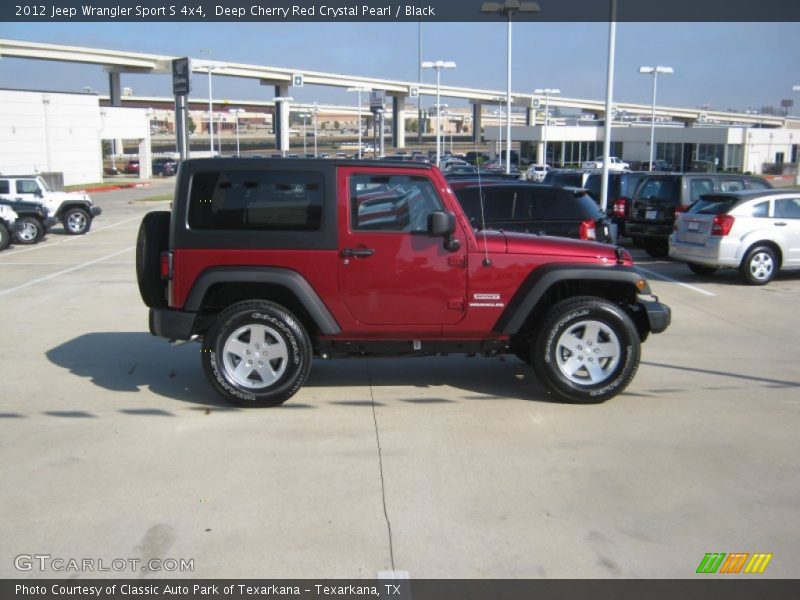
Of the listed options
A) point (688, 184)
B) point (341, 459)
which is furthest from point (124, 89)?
point (341, 459)

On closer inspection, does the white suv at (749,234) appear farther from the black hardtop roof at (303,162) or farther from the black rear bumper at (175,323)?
the black rear bumper at (175,323)

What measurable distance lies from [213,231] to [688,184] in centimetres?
1261

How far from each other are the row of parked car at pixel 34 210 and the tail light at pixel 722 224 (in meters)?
15.7

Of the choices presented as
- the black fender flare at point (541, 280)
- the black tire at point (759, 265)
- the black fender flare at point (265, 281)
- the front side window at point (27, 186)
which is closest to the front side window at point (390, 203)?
the black fender flare at point (265, 281)

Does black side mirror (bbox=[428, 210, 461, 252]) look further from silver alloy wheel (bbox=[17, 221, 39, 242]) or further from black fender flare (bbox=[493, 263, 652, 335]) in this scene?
silver alloy wheel (bbox=[17, 221, 39, 242])

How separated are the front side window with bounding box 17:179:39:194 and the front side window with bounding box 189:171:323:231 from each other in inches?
681

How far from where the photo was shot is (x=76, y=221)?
23.1 meters

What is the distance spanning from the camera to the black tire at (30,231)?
20.3 metres

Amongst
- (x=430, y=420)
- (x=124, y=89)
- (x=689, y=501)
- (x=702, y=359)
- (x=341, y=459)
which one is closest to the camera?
(x=689, y=501)

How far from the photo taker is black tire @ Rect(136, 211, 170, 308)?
6.76m

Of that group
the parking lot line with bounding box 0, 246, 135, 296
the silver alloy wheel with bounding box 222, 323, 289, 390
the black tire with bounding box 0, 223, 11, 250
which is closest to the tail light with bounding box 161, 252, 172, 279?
the silver alloy wheel with bounding box 222, 323, 289, 390

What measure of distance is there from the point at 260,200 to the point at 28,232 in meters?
16.3

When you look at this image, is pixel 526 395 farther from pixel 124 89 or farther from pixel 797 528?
pixel 124 89

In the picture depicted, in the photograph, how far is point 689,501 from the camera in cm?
482
